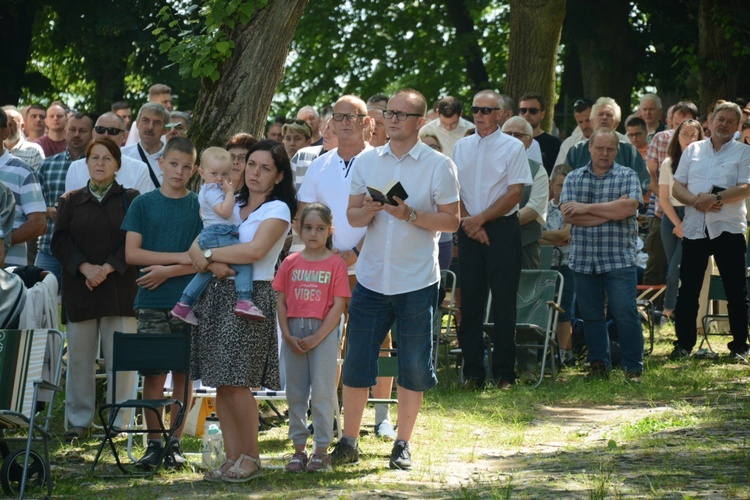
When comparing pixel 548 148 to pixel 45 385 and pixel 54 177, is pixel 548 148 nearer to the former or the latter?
pixel 54 177

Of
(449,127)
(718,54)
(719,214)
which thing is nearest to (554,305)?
(719,214)

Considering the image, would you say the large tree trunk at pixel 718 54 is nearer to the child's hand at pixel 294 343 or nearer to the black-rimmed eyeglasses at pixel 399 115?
the black-rimmed eyeglasses at pixel 399 115

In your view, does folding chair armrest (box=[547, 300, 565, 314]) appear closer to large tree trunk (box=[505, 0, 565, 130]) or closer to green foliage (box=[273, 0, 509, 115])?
large tree trunk (box=[505, 0, 565, 130])

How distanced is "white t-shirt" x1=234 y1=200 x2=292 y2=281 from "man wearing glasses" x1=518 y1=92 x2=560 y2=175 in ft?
21.6

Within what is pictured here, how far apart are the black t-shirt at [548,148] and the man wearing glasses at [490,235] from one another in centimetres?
333

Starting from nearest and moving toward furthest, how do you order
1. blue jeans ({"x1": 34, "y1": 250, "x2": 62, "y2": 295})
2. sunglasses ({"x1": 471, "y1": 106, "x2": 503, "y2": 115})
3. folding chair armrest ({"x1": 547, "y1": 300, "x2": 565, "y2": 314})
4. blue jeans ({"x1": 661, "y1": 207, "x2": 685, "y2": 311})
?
blue jeans ({"x1": 34, "y1": 250, "x2": 62, "y2": 295}) → sunglasses ({"x1": 471, "y1": 106, "x2": 503, "y2": 115}) → folding chair armrest ({"x1": 547, "y1": 300, "x2": 565, "y2": 314}) → blue jeans ({"x1": 661, "y1": 207, "x2": 685, "y2": 311})

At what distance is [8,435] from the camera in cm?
932

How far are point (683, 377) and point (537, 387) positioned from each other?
1321mm

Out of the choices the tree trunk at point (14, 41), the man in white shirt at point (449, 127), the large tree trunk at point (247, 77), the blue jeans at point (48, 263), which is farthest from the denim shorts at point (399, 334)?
the tree trunk at point (14, 41)

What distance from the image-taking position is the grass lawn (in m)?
7.06

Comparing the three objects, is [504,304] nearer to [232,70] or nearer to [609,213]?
[609,213]

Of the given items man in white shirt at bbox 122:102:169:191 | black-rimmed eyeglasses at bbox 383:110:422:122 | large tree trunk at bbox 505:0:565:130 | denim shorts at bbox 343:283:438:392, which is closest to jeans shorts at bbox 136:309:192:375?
denim shorts at bbox 343:283:438:392

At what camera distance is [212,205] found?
786 cm

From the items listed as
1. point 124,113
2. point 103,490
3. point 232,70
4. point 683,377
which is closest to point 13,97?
point 124,113
